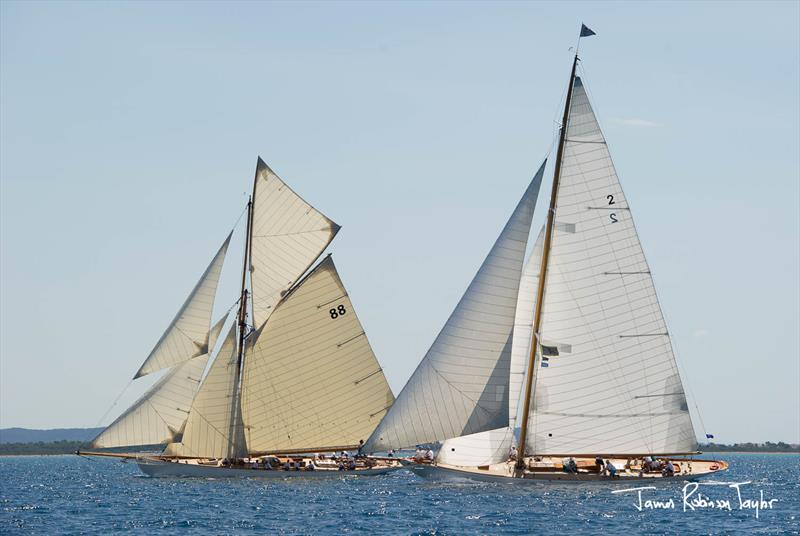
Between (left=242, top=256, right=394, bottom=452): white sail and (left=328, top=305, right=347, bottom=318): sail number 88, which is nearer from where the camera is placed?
(left=242, top=256, right=394, bottom=452): white sail

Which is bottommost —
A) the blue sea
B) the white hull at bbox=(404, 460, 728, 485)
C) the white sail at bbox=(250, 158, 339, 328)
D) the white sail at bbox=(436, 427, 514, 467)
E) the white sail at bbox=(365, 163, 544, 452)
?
the blue sea

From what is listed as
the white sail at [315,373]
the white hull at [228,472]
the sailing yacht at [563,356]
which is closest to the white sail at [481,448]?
the sailing yacht at [563,356]

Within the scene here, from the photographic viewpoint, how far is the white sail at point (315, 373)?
7012cm

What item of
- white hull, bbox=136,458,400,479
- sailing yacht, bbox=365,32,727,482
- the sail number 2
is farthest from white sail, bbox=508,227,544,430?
white hull, bbox=136,458,400,479

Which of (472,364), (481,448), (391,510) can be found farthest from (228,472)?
(472,364)

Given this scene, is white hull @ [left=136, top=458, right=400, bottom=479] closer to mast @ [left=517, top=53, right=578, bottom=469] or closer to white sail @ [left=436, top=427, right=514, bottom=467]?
white sail @ [left=436, top=427, right=514, bottom=467]

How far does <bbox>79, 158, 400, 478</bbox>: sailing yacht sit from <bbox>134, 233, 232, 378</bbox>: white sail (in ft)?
0.18

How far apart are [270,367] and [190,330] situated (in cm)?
494

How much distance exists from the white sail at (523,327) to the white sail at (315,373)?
15.4m

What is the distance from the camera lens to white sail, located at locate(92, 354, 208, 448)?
69438 mm

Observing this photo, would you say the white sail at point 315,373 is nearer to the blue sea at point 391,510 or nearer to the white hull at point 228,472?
the white hull at point 228,472

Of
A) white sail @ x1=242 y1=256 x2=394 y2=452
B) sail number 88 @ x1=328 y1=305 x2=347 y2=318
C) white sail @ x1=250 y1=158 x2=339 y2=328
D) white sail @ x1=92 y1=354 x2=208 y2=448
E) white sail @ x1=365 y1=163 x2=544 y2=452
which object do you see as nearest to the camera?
white sail @ x1=365 y1=163 x2=544 y2=452

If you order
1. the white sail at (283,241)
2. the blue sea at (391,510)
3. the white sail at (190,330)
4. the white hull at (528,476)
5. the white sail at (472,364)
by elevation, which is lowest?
the blue sea at (391,510)

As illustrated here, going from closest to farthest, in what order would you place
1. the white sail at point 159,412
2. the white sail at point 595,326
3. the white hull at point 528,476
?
the white sail at point 595,326 → the white hull at point 528,476 → the white sail at point 159,412
